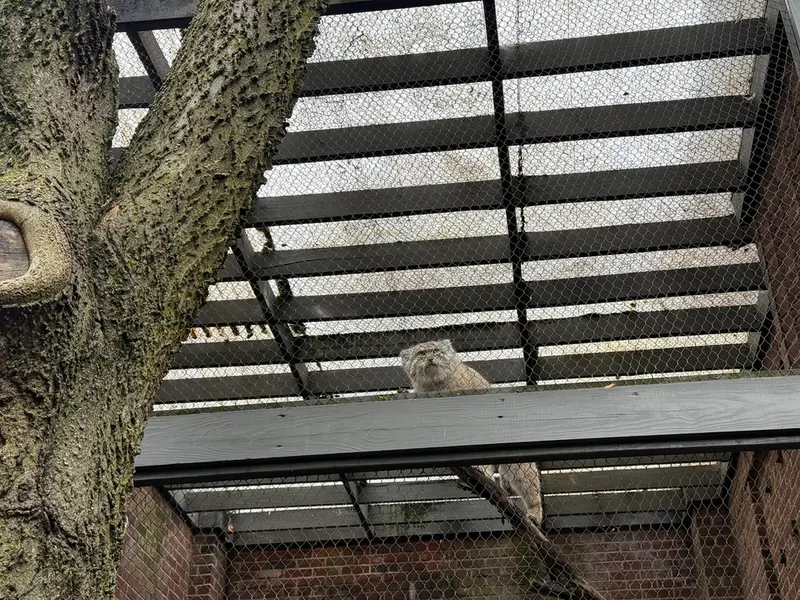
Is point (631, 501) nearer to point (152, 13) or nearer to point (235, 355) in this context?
point (235, 355)

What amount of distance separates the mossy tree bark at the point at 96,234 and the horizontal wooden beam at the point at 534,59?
7.34 feet

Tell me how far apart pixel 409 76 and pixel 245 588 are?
394 centimetres

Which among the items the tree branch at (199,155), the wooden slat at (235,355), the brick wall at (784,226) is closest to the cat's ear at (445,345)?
the wooden slat at (235,355)

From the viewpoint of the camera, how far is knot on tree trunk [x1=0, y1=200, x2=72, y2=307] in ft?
3.35

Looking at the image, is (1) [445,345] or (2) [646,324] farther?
(1) [445,345]

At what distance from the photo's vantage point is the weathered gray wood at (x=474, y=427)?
7.60ft

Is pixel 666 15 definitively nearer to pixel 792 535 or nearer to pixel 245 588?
pixel 792 535

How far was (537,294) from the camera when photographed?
4.41 meters

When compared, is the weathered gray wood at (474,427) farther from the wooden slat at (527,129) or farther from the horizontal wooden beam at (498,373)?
the horizontal wooden beam at (498,373)

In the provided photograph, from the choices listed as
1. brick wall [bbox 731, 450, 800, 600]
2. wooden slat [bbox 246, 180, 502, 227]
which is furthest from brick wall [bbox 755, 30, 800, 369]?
wooden slat [bbox 246, 180, 502, 227]

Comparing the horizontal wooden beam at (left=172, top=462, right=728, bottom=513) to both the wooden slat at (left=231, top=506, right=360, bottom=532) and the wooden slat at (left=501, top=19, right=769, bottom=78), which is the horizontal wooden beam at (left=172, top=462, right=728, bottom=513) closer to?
the wooden slat at (left=231, top=506, right=360, bottom=532)

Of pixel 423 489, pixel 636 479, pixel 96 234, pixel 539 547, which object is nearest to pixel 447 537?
pixel 423 489

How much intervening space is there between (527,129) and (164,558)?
3.50 metres

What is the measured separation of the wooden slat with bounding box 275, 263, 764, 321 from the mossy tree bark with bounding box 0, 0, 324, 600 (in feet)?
9.67
